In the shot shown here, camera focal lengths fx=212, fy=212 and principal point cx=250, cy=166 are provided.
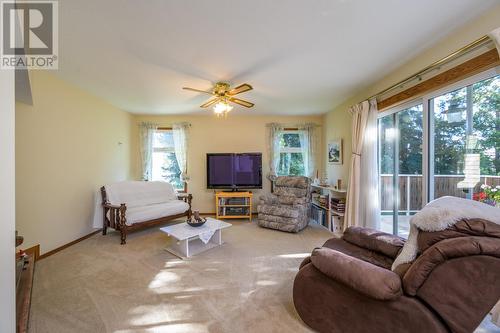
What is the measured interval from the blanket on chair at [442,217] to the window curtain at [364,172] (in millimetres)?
1698

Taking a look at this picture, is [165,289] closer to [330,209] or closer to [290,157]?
[330,209]

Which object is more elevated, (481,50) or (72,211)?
(481,50)

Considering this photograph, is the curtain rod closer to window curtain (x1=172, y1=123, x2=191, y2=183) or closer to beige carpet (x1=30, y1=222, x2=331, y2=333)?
beige carpet (x1=30, y1=222, x2=331, y2=333)

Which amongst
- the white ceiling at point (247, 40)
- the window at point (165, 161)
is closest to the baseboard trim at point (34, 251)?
the white ceiling at point (247, 40)

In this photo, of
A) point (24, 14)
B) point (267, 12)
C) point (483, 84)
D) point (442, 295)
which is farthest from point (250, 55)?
point (442, 295)

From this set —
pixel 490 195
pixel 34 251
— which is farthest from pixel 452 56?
pixel 34 251

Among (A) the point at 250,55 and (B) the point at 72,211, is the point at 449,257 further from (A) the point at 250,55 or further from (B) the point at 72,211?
(B) the point at 72,211

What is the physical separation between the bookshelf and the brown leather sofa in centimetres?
240

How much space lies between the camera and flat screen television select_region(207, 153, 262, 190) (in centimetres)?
500

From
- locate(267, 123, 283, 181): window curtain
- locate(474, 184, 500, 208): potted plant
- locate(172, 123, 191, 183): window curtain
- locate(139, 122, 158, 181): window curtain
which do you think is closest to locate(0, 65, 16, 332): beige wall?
locate(474, 184, 500, 208): potted plant

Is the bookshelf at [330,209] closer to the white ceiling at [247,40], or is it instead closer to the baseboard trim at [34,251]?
the white ceiling at [247,40]

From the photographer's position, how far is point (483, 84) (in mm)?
1897

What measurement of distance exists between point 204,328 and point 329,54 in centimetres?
286

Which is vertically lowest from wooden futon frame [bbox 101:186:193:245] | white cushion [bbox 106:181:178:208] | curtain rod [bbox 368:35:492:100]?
wooden futon frame [bbox 101:186:193:245]
